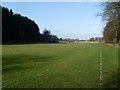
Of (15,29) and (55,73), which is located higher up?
(15,29)

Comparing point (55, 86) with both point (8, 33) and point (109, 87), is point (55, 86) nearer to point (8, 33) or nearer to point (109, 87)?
point (109, 87)

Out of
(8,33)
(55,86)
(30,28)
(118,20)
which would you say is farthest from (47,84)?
(30,28)

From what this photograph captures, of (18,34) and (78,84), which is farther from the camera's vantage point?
(18,34)

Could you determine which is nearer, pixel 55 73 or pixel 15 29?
pixel 55 73

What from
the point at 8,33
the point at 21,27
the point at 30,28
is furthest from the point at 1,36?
the point at 30,28

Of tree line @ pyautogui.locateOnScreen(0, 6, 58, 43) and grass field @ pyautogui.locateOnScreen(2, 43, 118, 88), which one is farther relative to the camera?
tree line @ pyautogui.locateOnScreen(0, 6, 58, 43)

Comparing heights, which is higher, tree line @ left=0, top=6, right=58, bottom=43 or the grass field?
tree line @ left=0, top=6, right=58, bottom=43

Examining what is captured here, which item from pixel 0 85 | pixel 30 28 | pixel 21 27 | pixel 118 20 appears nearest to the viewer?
pixel 0 85

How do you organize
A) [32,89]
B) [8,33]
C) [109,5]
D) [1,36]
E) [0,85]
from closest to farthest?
[32,89], [0,85], [109,5], [1,36], [8,33]

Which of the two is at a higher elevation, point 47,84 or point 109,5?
point 109,5

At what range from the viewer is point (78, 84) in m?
13.1

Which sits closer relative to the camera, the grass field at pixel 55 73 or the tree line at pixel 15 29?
the grass field at pixel 55 73

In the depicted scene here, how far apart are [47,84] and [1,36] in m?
119

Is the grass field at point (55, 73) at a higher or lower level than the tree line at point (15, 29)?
lower
